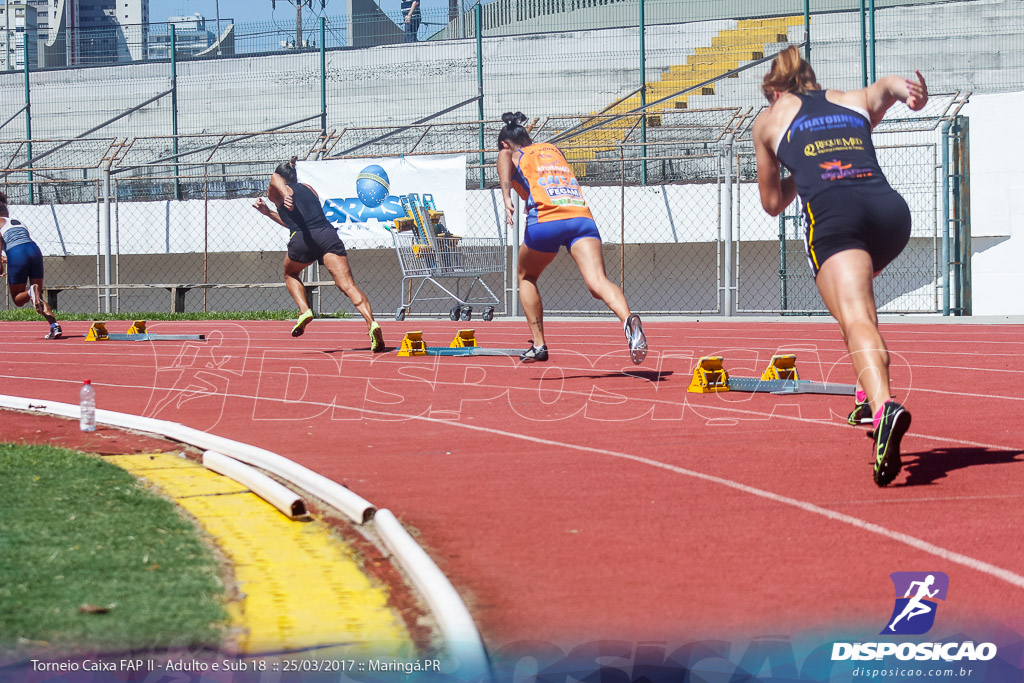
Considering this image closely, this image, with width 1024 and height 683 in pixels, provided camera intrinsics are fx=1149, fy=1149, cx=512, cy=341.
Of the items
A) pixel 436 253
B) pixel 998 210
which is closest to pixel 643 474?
pixel 436 253

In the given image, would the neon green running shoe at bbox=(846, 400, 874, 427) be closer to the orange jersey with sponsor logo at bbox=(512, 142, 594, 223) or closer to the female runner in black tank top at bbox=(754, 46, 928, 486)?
the female runner in black tank top at bbox=(754, 46, 928, 486)

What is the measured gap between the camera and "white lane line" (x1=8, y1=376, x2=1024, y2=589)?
335 cm

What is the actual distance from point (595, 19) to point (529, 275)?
22988mm

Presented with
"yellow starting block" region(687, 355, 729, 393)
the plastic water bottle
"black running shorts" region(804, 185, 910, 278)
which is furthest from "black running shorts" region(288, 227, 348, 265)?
"black running shorts" region(804, 185, 910, 278)

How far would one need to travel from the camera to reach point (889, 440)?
14.4ft

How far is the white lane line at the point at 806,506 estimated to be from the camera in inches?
132

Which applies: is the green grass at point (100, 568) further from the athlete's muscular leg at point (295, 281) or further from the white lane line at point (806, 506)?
the athlete's muscular leg at point (295, 281)

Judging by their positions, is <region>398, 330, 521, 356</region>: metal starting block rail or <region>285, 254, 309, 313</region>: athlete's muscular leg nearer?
<region>398, 330, 521, 356</region>: metal starting block rail

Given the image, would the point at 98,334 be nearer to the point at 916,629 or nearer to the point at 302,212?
the point at 302,212

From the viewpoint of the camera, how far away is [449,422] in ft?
22.4

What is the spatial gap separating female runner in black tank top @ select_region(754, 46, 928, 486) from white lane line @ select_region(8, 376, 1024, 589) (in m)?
0.66

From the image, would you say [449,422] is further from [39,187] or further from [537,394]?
[39,187]

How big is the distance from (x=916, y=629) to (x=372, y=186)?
18.5 meters

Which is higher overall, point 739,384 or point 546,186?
point 546,186
